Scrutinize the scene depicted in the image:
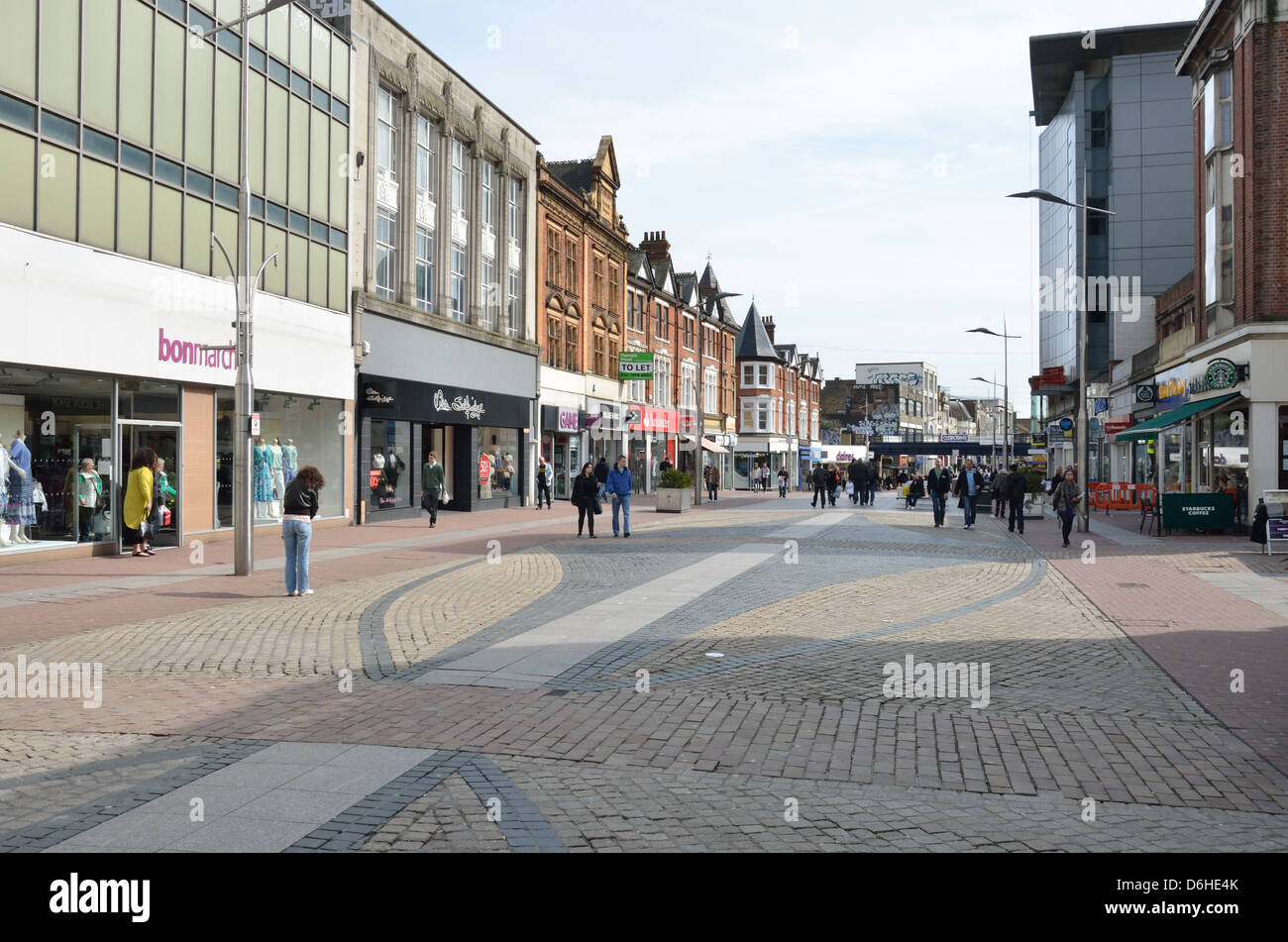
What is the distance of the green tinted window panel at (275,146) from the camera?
23.2 m

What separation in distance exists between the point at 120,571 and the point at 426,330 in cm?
1631

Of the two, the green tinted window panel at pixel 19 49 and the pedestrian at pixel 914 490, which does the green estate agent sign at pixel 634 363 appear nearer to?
the pedestrian at pixel 914 490

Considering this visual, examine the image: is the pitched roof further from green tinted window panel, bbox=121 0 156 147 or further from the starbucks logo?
green tinted window panel, bbox=121 0 156 147

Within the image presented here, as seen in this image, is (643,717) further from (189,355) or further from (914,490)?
(914,490)

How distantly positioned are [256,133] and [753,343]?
6128cm

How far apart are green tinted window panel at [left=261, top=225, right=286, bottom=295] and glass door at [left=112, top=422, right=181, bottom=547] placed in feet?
15.5

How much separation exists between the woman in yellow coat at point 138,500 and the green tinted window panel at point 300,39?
10820 millimetres

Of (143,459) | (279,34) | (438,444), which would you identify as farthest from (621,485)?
(279,34)

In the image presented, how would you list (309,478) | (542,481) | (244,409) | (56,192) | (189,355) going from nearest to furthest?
(309,478) → (244,409) → (56,192) → (189,355) → (542,481)

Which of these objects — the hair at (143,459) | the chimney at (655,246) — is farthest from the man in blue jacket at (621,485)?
the chimney at (655,246)

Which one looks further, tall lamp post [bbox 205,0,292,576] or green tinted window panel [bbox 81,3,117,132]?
green tinted window panel [bbox 81,3,117,132]

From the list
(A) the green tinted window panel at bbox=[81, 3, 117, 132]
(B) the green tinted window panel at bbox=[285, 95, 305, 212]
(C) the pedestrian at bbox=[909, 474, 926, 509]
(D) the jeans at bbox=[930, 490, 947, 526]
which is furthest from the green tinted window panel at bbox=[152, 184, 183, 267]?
(C) the pedestrian at bbox=[909, 474, 926, 509]

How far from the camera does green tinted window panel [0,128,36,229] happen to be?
15633 millimetres

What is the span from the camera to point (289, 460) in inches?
959
